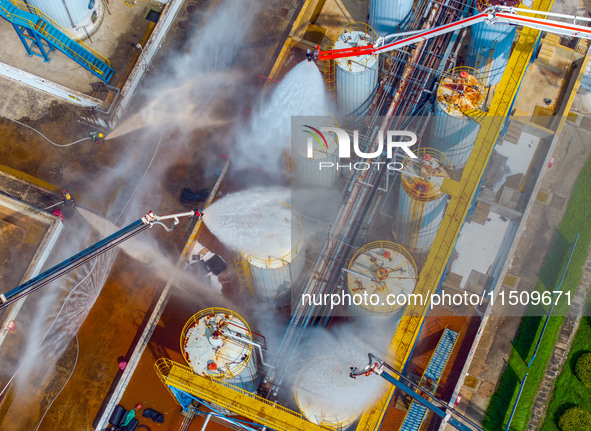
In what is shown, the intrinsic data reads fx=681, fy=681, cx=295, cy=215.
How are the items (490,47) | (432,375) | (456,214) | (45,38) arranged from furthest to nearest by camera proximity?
1. (45,38)
2. (490,47)
3. (432,375)
4. (456,214)

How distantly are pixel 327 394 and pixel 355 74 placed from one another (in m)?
18.5

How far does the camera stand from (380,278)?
35.4 metres

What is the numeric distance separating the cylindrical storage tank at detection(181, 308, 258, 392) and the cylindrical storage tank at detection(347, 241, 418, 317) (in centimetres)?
619

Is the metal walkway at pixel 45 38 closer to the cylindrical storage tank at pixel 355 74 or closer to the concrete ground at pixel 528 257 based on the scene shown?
the cylindrical storage tank at pixel 355 74

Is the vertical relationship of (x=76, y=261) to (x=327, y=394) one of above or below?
above

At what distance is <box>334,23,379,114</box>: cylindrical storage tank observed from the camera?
4031 centimetres

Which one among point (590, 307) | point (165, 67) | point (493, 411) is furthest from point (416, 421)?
point (165, 67)

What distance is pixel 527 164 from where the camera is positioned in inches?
1918

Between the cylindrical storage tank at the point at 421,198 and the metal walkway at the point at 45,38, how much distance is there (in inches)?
935

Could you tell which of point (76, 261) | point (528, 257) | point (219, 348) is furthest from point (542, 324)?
point (76, 261)

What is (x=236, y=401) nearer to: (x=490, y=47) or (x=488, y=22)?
(x=488, y=22)

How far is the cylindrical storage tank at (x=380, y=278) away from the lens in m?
35.3

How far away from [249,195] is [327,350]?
11.6 meters

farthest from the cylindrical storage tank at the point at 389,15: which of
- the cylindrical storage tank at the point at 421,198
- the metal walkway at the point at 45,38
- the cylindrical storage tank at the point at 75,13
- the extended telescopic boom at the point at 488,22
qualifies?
the cylindrical storage tank at the point at 75,13
